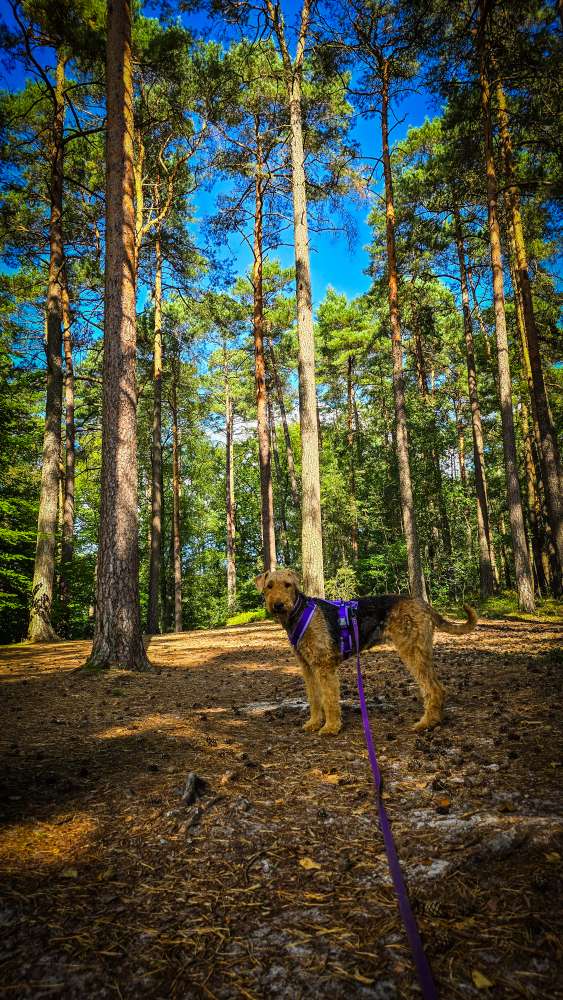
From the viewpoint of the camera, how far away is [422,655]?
3840 millimetres

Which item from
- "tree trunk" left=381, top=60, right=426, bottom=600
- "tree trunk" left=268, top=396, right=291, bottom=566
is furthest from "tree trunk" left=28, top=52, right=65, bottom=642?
"tree trunk" left=268, top=396, right=291, bottom=566

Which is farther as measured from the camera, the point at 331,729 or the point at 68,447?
the point at 68,447

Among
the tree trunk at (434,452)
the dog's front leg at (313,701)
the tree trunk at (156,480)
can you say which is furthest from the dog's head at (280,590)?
the tree trunk at (434,452)

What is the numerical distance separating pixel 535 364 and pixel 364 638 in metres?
12.2

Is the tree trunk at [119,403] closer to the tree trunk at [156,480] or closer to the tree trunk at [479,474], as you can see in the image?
the tree trunk at [156,480]

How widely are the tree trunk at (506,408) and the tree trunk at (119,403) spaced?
9.53 metres


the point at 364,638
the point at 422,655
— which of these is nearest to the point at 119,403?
the point at 364,638

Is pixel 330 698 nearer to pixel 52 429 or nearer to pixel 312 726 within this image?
pixel 312 726

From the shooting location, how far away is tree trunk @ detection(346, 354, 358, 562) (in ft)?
81.1

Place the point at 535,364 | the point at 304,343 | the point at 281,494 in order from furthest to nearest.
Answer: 1. the point at 281,494
2. the point at 535,364
3. the point at 304,343

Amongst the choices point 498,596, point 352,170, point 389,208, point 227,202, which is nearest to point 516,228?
point 389,208

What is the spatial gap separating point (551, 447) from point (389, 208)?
30.1 feet

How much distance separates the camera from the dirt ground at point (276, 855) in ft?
4.46

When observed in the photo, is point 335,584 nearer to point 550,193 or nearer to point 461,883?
point 550,193
